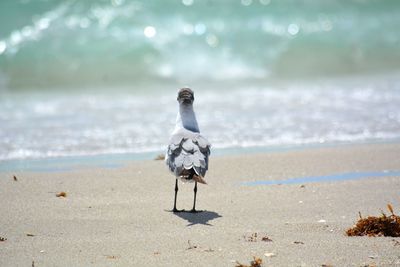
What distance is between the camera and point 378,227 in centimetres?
521

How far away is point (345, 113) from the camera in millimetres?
11008

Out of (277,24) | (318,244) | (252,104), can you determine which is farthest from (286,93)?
(318,244)

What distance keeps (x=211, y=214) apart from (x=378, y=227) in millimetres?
1426

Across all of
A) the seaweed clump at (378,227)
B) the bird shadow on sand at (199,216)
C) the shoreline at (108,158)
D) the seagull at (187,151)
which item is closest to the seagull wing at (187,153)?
the seagull at (187,151)

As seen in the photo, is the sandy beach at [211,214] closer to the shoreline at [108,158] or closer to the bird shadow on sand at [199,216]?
the bird shadow on sand at [199,216]

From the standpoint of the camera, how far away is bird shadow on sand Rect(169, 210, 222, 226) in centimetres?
574

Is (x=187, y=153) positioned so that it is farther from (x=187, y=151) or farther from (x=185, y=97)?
(x=185, y=97)

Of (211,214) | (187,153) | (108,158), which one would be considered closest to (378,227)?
(211,214)

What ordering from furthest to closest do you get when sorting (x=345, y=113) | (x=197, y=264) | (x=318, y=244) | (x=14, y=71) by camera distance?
1. (x=14, y=71)
2. (x=345, y=113)
3. (x=318, y=244)
4. (x=197, y=264)

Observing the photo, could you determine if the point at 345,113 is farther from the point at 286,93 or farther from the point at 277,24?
the point at 277,24

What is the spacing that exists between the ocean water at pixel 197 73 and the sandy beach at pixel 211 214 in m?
1.41

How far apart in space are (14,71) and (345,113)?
983 cm

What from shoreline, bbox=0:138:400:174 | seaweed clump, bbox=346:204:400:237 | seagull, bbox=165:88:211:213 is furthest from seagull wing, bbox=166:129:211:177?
shoreline, bbox=0:138:400:174

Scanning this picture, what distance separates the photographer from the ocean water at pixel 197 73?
32.3 ft
